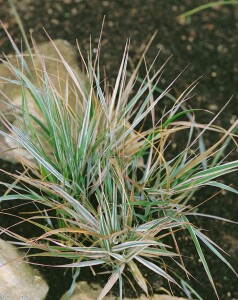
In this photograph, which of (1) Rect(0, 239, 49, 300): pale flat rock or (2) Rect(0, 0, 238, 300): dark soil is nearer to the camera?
(1) Rect(0, 239, 49, 300): pale flat rock

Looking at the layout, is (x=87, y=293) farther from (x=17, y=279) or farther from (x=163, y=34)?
(x=163, y=34)

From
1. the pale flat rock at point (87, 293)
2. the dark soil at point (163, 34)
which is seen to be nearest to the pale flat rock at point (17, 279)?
the pale flat rock at point (87, 293)

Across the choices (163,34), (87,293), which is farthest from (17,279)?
(163,34)

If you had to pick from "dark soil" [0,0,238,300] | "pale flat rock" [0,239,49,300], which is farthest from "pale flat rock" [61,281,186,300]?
"dark soil" [0,0,238,300]

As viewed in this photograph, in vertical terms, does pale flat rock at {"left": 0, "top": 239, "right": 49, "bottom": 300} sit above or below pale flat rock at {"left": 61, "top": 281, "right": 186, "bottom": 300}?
above

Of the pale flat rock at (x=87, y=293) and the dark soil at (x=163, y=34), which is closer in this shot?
the pale flat rock at (x=87, y=293)

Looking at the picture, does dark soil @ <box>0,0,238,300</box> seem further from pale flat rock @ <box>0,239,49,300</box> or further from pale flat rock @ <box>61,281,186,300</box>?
pale flat rock @ <box>0,239,49,300</box>

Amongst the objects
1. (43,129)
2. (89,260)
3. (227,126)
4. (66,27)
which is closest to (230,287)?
(89,260)

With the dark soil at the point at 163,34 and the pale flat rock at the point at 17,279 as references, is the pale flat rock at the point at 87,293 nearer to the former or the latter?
the pale flat rock at the point at 17,279
